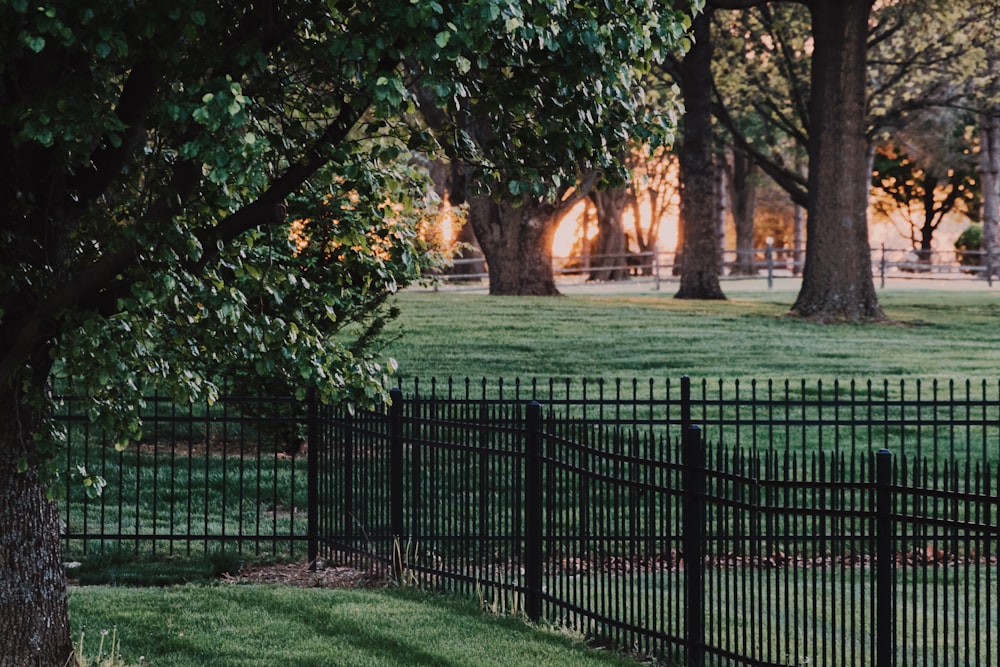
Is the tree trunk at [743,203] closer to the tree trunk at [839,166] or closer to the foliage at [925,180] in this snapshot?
the foliage at [925,180]

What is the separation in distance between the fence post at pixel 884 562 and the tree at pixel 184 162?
2.08 metres

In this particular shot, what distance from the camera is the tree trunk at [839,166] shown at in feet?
93.6

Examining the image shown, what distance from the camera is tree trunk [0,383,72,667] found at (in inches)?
279

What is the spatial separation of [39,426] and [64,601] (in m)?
0.98

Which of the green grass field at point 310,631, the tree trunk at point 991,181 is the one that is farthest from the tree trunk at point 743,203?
the green grass field at point 310,631

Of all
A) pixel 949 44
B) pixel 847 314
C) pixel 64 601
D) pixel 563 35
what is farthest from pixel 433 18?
pixel 949 44

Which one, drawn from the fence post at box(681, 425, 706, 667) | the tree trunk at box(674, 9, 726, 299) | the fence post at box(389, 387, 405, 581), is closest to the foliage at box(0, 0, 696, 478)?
the fence post at box(681, 425, 706, 667)

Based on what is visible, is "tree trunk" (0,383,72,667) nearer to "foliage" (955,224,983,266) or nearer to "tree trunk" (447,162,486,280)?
"tree trunk" (447,162,486,280)

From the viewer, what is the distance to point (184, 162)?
650 centimetres

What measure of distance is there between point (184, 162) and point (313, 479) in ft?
16.5

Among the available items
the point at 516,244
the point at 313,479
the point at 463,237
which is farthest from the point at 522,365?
the point at 463,237

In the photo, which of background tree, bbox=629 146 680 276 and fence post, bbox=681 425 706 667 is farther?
background tree, bbox=629 146 680 276

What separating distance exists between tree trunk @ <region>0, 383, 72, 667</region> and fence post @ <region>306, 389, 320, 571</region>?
3.93 meters

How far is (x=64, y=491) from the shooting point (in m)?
6.40
